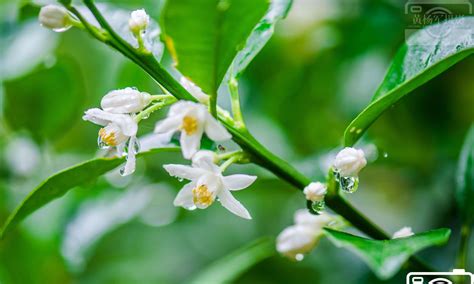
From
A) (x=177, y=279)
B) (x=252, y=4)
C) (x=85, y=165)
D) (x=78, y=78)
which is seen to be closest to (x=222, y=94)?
(x=78, y=78)

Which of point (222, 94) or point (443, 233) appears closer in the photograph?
point (443, 233)

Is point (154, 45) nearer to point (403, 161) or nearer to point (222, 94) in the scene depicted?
point (222, 94)

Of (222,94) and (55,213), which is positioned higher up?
(222,94)

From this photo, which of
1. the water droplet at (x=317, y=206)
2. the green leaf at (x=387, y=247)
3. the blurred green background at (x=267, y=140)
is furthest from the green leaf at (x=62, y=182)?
the blurred green background at (x=267, y=140)

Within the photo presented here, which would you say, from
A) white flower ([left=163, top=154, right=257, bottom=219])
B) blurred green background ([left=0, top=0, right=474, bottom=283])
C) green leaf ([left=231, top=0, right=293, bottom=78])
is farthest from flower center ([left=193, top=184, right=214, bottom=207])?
blurred green background ([left=0, top=0, right=474, bottom=283])

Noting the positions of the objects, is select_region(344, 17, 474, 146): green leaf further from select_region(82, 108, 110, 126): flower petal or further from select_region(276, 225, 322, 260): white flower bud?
select_region(82, 108, 110, 126): flower petal

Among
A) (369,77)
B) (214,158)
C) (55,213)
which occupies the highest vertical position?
(214,158)

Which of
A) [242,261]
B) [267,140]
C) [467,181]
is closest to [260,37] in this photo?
[467,181]
